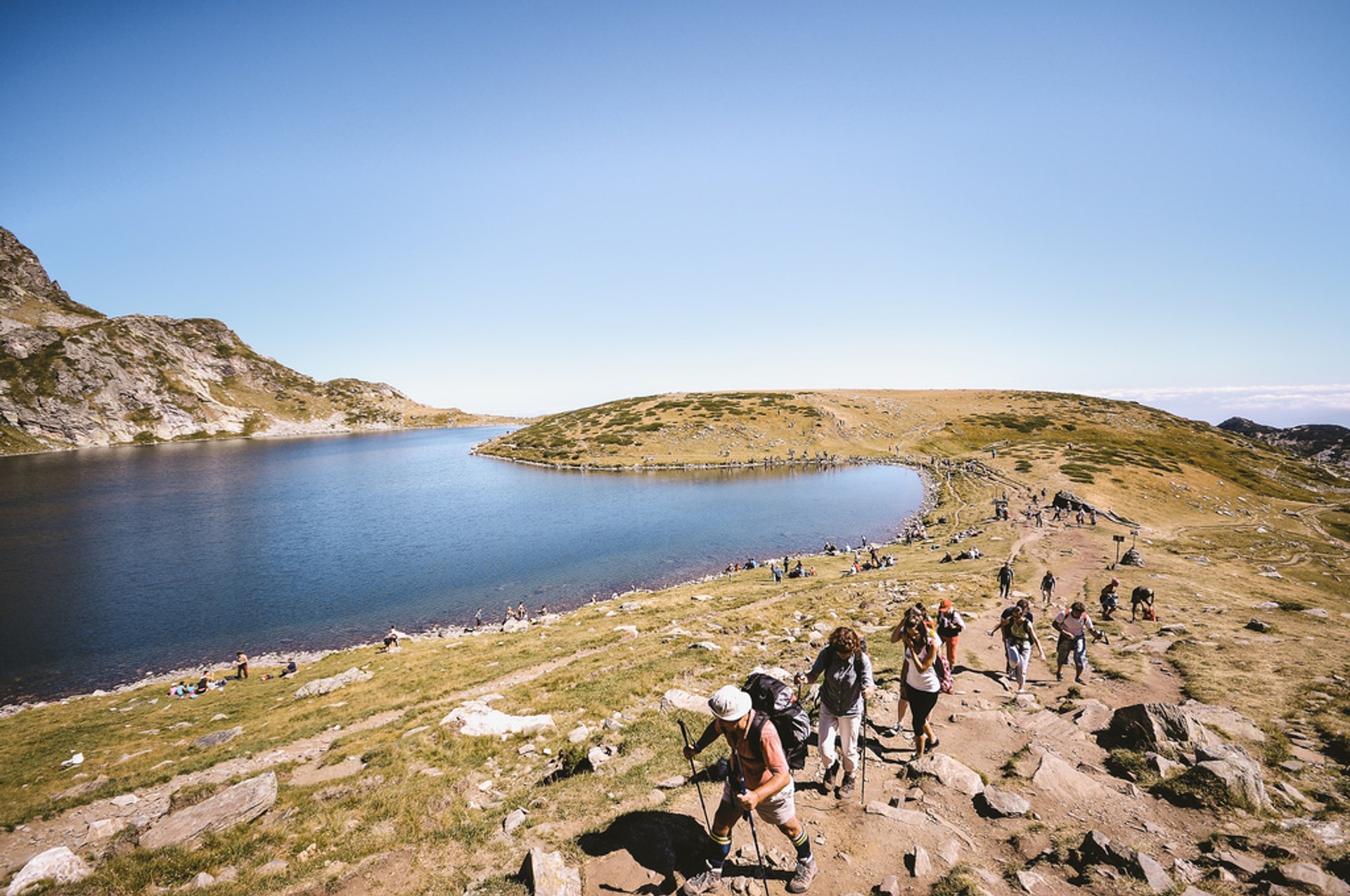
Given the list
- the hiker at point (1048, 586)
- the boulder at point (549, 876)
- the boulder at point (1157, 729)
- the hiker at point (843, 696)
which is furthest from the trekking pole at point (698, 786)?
the hiker at point (1048, 586)

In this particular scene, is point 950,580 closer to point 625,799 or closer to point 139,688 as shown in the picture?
point 625,799

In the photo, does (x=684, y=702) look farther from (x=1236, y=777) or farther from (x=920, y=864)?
(x=1236, y=777)

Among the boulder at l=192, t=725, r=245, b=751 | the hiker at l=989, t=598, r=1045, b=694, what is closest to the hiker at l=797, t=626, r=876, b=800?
the hiker at l=989, t=598, r=1045, b=694

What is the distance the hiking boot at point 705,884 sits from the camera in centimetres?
864

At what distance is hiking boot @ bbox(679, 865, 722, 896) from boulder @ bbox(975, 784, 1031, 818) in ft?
19.4

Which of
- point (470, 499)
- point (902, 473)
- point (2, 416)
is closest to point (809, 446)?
point (902, 473)

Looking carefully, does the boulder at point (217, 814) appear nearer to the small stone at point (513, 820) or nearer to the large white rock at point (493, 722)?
the large white rock at point (493, 722)

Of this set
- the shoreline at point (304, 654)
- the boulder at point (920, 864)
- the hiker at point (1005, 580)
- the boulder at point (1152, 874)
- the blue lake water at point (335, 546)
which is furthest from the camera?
the blue lake water at point (335, 546)

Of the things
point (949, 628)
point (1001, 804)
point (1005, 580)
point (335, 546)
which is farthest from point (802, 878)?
point (335, 546)

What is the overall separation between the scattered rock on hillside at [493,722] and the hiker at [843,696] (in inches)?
388

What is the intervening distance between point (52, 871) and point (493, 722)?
9.77 meters

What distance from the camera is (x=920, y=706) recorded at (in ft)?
40.3

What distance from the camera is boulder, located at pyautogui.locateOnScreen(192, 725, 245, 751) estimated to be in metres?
20.4

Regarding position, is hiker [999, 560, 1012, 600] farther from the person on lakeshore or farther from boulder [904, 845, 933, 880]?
boulder [904, 845, 933, 880]
